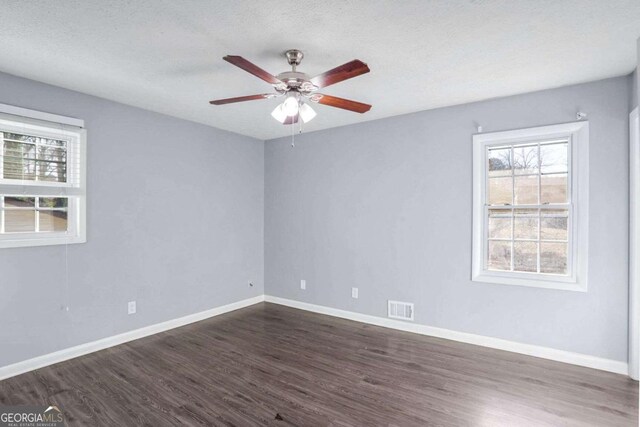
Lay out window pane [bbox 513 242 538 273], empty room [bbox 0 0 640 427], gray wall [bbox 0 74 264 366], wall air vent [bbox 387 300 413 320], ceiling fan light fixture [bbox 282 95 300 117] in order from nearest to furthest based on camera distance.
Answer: empty room [bbox 0 0 640 427] → ceiling fan light fixture [bbox 282 95 300 117] → gray wall [bbox 0 74 264 366] → window pane [bbox 513 242 538 273] → wall air vent [bbox 387 300 413 320]

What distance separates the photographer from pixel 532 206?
10.8 feet

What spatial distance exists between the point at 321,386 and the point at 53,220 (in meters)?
2.88

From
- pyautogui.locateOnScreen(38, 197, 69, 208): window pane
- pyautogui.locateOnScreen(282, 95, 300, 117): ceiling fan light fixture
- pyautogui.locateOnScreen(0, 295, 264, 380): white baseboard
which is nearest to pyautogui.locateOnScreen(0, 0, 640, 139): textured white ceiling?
pyautogui.locateOnScreen(282, 95, 300, 117): ceiling fan light fixture

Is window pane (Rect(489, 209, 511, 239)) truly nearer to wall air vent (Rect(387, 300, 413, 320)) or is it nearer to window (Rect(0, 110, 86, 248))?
wall air vent (Rect(387, 300, 413, 320))

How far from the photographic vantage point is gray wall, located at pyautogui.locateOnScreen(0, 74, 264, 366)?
293 cm

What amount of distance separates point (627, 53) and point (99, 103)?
15.1 feet

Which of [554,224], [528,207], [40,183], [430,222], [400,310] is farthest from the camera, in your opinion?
[400,310]

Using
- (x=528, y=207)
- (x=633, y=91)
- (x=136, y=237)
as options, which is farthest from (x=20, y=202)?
(x=633, y=91)

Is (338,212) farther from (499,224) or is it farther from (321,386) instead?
(321,386)

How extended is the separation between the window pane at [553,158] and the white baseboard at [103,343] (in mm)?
4199

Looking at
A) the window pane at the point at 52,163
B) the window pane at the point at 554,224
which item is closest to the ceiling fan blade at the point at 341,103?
the window pane at the point at 554,224

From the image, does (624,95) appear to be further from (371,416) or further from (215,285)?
(215,285)

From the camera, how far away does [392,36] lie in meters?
2.21

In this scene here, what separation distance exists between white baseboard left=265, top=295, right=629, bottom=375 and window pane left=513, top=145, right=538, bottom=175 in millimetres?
1737
